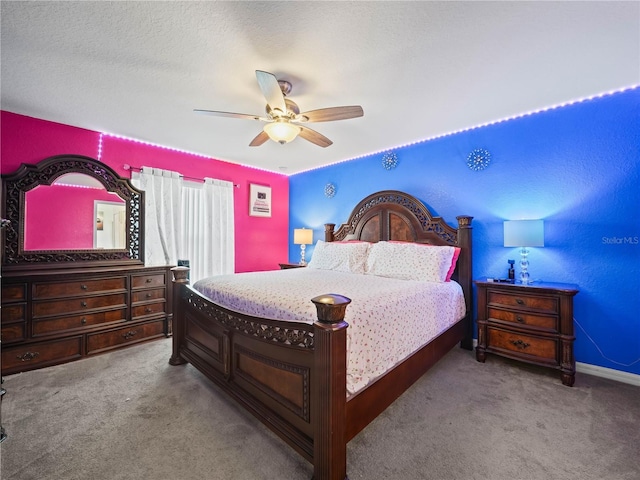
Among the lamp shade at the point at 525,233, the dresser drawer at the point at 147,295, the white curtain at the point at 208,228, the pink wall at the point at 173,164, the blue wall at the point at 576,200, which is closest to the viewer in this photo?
the blue wall at the point at 576,200

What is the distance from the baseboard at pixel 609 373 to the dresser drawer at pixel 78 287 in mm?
4670

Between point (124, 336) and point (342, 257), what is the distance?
264cm

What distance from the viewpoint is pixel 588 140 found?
254 cm

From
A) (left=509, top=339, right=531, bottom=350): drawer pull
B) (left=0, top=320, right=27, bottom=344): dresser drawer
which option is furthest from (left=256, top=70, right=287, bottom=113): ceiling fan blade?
(left=0, top=320, right=27, bottom=344): dresser drawer

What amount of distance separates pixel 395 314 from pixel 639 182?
2420 mm

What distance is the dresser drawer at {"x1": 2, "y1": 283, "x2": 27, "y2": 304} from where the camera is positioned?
2482 mm

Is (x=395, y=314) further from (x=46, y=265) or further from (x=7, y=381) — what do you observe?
(x=46, y=265)

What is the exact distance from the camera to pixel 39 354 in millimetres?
2615

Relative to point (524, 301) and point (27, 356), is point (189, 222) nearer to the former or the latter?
point (27, 356)

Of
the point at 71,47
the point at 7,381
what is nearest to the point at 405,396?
the point at 7,381

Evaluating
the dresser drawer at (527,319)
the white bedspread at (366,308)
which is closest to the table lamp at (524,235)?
the dresser drawer at (527,319)

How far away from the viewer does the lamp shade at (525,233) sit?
250 cm

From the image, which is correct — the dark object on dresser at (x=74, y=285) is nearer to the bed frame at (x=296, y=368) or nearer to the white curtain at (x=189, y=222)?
the white curtain at (x=189, y=222)

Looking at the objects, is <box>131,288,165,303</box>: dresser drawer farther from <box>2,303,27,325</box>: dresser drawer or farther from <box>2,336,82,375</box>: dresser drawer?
<box>2,303,27,325</box>: dresser drawer
